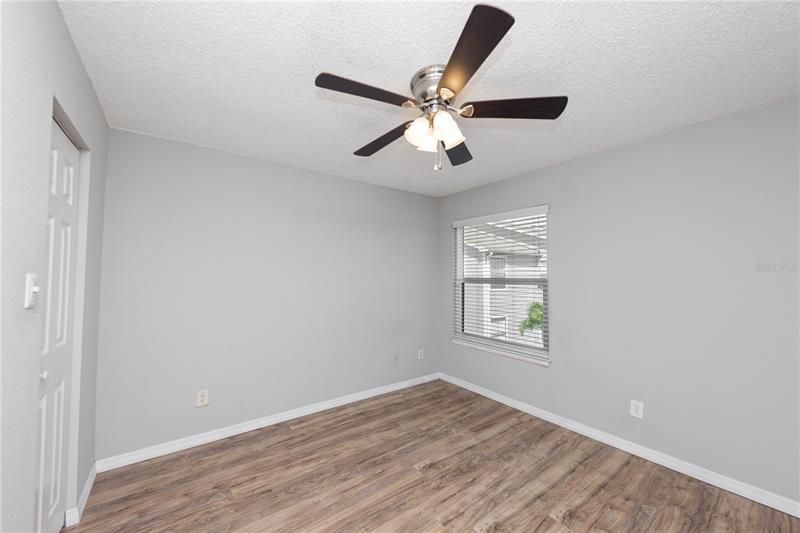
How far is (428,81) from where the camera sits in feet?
5.26

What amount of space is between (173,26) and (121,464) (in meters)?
2.78

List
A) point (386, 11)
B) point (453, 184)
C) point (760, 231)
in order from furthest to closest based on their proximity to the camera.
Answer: point (453, 184) < point (760, 231) < point (386, 11)

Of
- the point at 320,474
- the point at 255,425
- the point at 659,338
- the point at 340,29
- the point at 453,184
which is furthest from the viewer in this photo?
the point at 453,184

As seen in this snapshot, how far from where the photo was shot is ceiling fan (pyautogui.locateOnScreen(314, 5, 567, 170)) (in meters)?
1.10

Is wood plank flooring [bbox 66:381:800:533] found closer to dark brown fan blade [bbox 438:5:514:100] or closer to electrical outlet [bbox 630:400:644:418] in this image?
electrical outlet [bbox 630:400:644:418]

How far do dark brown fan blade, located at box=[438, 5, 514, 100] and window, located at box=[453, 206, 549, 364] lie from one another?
2.21 meters

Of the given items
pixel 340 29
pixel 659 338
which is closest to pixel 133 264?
pixel 340 29

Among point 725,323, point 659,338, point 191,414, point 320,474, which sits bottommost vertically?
point 320,474

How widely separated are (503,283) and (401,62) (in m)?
2.56

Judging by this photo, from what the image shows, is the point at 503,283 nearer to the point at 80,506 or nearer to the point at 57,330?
the point at 57,330

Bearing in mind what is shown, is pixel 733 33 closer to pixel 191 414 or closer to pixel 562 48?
pixel 562 48

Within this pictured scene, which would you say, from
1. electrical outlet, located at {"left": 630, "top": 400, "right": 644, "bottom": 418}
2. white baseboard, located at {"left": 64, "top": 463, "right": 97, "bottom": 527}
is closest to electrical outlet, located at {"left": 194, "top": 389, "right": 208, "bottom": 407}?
white baseboard, located at {"left": 64, "top": 463, "right": 97, "bottom": 527}

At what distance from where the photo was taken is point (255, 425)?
2889mm

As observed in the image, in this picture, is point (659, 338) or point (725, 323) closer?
point (725, 323)
